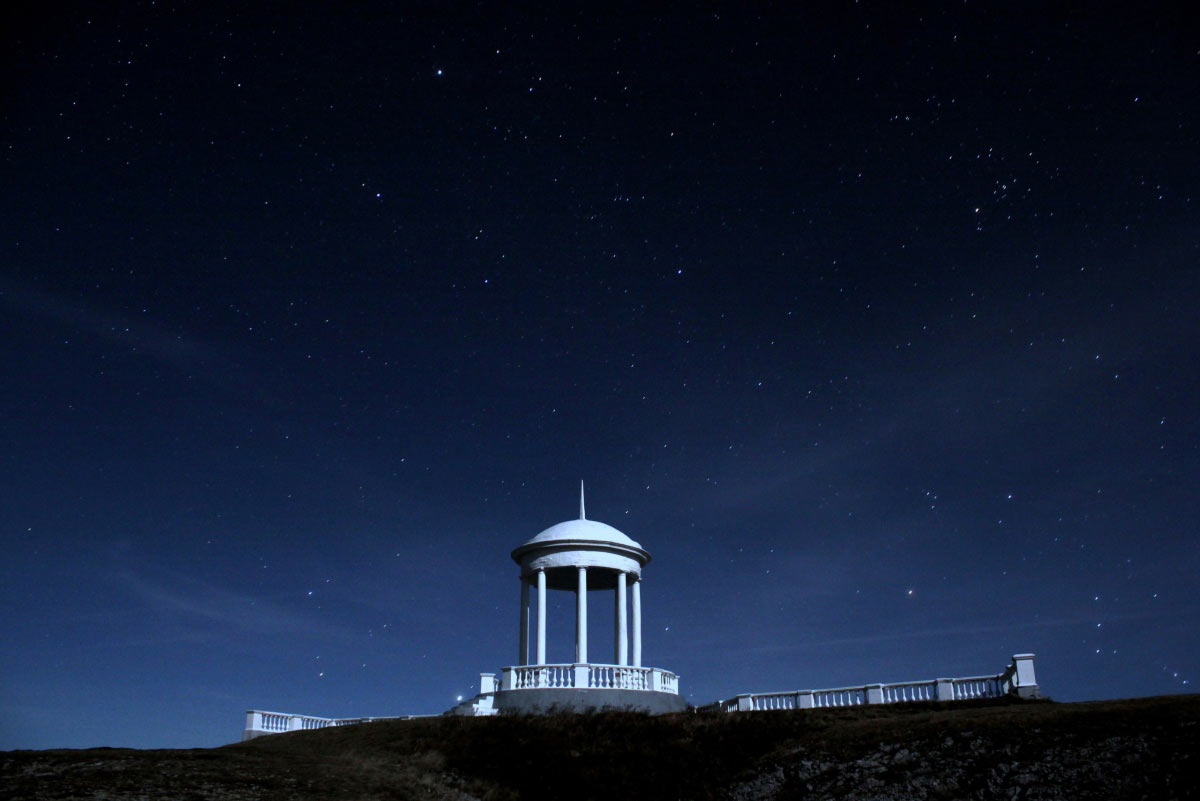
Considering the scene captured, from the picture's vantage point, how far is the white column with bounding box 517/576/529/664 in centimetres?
3409

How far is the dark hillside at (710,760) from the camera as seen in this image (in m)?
16.2

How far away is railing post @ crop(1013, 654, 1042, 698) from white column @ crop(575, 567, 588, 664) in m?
14.7

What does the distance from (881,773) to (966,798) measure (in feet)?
6.28

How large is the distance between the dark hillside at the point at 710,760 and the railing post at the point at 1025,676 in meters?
0.89

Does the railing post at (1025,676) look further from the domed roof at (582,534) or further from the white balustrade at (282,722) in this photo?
the white balustrade at (282,722)

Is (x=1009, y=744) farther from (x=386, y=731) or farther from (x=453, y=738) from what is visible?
(x=386, y=731)

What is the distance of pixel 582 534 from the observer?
112ft

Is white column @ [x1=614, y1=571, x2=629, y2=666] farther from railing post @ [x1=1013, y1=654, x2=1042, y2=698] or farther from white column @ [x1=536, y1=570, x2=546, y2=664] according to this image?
railing post @ [x1=1013, y1=654, x2=1042, y2=698]

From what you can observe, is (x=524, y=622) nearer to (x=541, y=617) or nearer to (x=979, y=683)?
(x=541, y=617)

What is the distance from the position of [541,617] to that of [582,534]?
368 centimetres

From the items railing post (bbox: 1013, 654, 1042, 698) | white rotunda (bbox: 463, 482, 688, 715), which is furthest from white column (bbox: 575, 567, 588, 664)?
railing post (bbox: 1013, 654, 1042, 698)

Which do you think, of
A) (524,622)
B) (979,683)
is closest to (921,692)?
(979,683)

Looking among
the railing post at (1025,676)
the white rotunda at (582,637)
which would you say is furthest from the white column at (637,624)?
the railing post at (1025,676)

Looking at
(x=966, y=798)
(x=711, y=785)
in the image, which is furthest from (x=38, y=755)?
(x=966, y=798)
